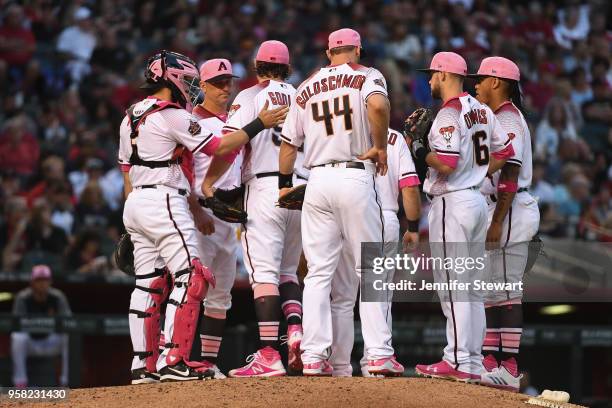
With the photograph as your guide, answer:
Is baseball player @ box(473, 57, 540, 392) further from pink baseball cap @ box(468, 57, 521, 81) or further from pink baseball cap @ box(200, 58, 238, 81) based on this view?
pink baseball cap @ box(200, 58, 238, 81)

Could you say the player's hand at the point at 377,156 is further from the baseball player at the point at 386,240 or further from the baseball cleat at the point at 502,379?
the baseball cleat at the point at 502,379

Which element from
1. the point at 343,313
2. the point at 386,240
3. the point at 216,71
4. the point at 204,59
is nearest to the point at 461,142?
the point at 386,240

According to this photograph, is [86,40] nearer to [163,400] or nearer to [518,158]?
[518,158]

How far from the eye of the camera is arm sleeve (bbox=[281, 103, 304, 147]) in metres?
8.98

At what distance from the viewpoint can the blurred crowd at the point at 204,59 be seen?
1546 centimetres

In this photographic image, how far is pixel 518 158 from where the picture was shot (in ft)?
32.4

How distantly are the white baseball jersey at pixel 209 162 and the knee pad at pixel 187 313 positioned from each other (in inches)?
47.4

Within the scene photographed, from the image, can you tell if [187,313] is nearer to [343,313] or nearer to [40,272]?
[343,313]

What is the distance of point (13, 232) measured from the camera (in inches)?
584

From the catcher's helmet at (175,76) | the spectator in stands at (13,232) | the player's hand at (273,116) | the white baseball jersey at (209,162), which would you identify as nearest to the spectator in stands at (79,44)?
the spectator in stands at (13,232)

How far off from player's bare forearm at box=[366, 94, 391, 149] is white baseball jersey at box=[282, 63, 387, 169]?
0.07 m

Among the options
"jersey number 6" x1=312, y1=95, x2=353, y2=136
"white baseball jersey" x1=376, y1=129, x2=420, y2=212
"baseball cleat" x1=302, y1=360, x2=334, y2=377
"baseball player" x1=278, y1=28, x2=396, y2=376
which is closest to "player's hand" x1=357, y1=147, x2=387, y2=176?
"baseball player" x1=278, y1=28, x2=396, y2=376

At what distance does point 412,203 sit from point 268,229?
1.24 m

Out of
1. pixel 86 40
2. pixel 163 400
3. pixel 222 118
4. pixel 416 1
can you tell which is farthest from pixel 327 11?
pixel 163 400
